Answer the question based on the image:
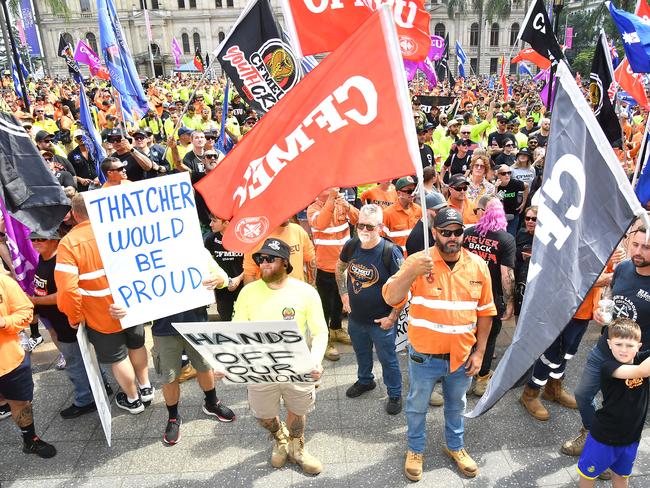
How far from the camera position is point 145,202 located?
3.70 meters

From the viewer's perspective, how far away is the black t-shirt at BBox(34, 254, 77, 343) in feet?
13.9

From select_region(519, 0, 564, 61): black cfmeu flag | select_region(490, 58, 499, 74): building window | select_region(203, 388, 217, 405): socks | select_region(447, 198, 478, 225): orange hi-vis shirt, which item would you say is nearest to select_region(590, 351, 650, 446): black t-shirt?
select_region(447, 198, 478, 225): orange hi-vis shirt

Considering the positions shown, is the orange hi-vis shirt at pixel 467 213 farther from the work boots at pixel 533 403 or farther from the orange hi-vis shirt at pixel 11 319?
the orange hi-vis shirt at pixel 11 319

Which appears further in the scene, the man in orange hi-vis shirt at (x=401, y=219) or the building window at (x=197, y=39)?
the building window at (x=197, y=39)

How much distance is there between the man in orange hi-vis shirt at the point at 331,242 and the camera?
509 cm

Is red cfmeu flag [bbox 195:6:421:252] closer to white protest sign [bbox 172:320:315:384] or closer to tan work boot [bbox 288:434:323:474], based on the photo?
white protest sign [bbox 172:320:315:384]

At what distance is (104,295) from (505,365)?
313 cm

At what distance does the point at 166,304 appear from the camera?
12.5 feet

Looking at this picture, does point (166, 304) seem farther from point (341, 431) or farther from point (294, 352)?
point (341, 431)

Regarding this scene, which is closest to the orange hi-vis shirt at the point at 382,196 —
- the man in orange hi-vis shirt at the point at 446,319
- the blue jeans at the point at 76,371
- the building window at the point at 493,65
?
the man in orange hi-vis shirt at the point at 446,319

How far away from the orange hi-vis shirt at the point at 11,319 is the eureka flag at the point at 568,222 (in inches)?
135

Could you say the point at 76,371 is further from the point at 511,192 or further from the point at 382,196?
the point at 511,192

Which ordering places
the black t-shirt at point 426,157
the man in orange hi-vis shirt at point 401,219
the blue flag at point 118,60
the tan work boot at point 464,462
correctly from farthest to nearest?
1. the black t-shirt at point 426,157
2. the blue flag at point 118,60
3. the man in orange hi-vis shirt at point 401,219
4. the tan work boot at point 464,462

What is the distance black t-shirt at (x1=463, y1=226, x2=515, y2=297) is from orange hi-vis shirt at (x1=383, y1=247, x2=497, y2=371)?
3.14 ft
